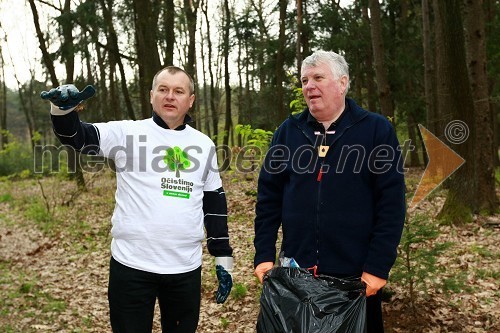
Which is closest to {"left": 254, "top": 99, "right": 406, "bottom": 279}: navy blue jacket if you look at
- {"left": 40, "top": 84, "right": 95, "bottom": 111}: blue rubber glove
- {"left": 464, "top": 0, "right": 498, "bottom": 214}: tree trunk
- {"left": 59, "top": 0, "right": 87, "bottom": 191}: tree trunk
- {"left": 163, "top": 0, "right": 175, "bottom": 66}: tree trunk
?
{"left": 40, "top": 84, "right": 95, "bottom": 111}: blue rubber glove

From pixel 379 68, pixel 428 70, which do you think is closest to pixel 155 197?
pixel 379 68

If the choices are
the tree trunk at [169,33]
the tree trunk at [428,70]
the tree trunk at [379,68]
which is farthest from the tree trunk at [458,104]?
the tree trunk at [169,33]

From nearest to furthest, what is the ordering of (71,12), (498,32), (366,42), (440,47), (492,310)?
(492,310) → (440,47) → (71,12) → (498,32) → (366,42)

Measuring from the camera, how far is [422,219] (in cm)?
449

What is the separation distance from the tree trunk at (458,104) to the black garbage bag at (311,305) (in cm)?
659

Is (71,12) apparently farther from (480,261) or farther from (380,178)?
(380,178)

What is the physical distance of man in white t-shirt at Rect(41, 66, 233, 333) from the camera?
2828mm

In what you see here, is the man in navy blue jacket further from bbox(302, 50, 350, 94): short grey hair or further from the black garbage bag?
the black garbage bag

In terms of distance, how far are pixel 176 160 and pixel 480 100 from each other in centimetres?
724

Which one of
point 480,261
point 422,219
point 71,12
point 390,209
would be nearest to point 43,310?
point 422,219

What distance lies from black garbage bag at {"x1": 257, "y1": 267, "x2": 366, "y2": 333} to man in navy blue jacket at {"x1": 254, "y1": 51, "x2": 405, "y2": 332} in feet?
0.52

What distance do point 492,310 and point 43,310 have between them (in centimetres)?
506

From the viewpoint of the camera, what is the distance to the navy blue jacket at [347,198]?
2.58 meters

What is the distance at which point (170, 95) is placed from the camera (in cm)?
296
